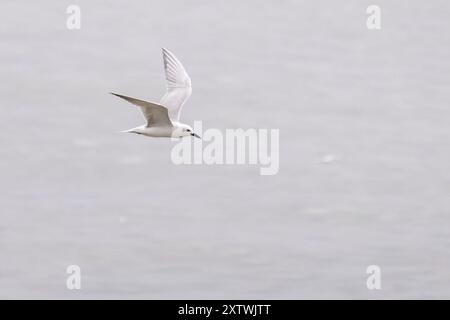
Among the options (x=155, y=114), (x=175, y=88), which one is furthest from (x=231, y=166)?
(x=155, y=114)

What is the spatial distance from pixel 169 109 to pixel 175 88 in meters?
0.23

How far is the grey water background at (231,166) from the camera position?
8.01m

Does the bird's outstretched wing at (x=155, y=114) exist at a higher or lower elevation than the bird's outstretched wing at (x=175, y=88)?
lower

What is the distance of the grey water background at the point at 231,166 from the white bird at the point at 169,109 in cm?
69

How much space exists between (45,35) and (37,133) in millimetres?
2497

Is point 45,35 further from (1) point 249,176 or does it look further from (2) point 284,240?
(2) point 284,240

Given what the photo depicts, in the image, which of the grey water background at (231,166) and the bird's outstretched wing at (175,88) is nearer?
the grey water background at (231,166)

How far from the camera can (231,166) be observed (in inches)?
381

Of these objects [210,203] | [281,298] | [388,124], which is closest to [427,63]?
[388,124]

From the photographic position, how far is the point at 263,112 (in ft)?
35.5

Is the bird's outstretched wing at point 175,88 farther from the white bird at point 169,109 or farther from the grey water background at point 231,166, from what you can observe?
the grey water background at point 231,166

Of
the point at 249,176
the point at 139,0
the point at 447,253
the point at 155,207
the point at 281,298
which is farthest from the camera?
the point at 139,0

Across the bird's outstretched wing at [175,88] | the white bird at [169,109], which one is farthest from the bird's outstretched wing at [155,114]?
the bird's outstretched wing at [175,88]

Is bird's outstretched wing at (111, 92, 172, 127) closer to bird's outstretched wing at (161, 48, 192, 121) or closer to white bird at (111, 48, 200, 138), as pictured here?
white bird at (111, 48, 200, 138)
